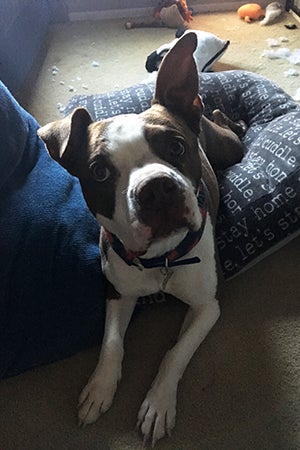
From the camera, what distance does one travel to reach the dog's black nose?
127 centimetres

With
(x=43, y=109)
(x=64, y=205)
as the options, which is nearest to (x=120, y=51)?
(x=43, y=109)

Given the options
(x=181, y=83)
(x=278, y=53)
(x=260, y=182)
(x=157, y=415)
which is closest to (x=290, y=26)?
(x=278, y=53)

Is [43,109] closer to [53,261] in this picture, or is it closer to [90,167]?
[53,261]

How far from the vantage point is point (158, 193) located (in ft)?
4.21

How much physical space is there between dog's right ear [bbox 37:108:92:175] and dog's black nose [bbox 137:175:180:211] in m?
0.31

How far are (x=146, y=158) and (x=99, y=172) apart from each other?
135 mm

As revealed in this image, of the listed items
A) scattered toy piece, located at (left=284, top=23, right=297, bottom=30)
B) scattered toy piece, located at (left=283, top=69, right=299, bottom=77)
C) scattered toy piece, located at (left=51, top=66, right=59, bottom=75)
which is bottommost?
scattered toy piece, located at (left=284, top=23, right=297, bottom=30)

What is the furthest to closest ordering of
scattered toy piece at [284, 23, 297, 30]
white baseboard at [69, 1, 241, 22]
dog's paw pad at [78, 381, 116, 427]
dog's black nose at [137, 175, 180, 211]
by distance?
white baseboard at [69, 1, 241, 22] < scattered toy piece at [284, 23, 297, 30] < dog's paw pad at [78, 381, 116, 427] < dog's black nose at [137, 175, 180, 211]

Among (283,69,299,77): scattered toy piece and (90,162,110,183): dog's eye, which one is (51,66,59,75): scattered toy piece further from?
(90,162,110,183): dog's eye

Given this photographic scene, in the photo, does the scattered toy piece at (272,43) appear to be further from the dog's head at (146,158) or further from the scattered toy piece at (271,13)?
the dog's head at (146,158)

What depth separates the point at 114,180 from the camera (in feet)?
4.57

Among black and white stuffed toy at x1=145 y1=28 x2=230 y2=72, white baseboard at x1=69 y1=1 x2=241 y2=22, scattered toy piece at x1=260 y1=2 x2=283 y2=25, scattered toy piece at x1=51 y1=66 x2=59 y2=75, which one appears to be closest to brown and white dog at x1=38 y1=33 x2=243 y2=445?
black and white stuffed toy at x1=145 y1=28 x2=230 y2=72

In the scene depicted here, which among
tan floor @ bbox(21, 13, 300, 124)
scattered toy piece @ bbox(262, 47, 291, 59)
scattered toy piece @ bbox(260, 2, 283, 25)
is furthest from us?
scattered toy piece @ bbox(260, 2, 283, 25)

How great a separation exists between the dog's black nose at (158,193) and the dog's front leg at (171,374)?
519 mm
